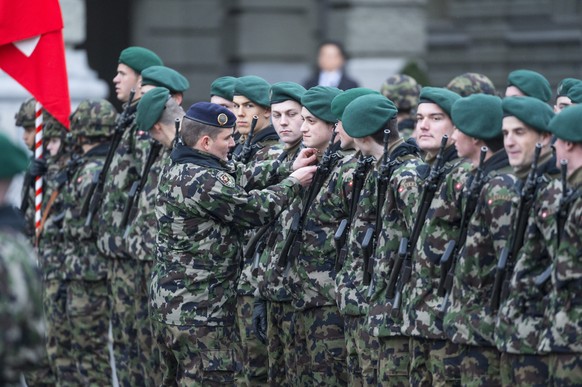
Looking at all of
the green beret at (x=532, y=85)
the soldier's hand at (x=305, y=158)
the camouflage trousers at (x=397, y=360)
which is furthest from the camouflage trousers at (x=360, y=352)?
→ the green beret at (x=532, y=85)

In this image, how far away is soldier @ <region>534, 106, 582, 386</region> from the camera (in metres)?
6.98

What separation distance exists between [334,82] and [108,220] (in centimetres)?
474

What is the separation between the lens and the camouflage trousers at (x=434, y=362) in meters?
7.82

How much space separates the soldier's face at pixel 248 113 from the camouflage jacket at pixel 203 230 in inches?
58.2

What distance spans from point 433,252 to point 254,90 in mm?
2608

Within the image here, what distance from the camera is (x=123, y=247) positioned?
35.5 feet

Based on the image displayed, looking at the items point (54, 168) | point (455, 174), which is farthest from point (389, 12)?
point (455, 174)

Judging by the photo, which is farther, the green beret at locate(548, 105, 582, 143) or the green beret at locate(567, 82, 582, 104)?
the green beret at locate(567, 82, 582, 104)

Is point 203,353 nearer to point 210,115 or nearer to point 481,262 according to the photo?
point 210,115

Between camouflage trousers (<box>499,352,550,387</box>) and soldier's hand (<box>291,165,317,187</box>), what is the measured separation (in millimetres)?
1987

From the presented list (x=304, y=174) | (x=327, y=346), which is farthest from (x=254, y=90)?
(x=327, y=346)

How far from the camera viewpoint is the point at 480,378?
7.60 metres

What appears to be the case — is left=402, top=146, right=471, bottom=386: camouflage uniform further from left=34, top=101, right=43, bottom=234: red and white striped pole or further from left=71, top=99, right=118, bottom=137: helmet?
left=34, top=101, right=43, bottom=234: red and white striped pole

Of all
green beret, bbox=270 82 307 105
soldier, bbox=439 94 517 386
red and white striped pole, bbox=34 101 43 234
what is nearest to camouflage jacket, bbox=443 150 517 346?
soldier, bbox=439 94 517 386
